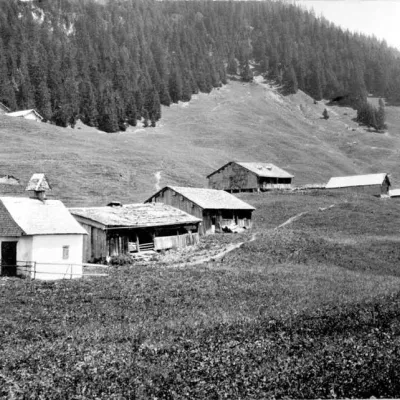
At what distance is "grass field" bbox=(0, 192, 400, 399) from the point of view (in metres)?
10.6

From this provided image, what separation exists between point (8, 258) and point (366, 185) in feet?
234

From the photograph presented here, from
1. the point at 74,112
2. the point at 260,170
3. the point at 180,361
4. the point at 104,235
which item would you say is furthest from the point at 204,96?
the point at 180,361

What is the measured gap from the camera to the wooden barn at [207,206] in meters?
56.4

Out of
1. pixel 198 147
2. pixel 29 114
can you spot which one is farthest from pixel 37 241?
pixel 198 147

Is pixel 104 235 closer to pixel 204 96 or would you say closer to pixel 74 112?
pixel 74 112

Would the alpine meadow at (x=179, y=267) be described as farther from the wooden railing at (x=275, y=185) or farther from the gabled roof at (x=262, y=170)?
the gabled roof at (x=262, y=170)

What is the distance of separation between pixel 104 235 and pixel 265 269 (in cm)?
1391

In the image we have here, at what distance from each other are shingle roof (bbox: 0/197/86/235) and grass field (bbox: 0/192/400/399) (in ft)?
14.8

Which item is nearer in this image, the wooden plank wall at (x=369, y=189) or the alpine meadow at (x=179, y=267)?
the alpine meadow at (x=179, y=267)

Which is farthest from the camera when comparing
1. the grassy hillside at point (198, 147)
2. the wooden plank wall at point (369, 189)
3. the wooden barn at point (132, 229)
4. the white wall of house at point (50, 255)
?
the wooden plank wall at point (369, 189)

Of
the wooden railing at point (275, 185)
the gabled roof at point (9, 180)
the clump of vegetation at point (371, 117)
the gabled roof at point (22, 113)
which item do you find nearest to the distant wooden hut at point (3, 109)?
the gabled roof at point (22, 113)

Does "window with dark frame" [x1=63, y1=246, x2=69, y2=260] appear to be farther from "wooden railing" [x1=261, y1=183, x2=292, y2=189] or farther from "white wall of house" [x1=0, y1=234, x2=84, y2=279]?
"wooden railing" [x1=261, y1=183, x2=292, y2=189]

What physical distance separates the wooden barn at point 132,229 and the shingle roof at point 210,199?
17.9 ft

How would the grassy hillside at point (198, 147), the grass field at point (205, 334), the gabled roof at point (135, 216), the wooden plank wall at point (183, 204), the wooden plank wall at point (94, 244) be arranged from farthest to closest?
the grassy hillside at point (198, 147)
the wooden plank wall at point (183, 204)
the gabled roof at point (135, 216)
the wooden plank wall at point (94, 244)
the grass field at point (205, 334)
